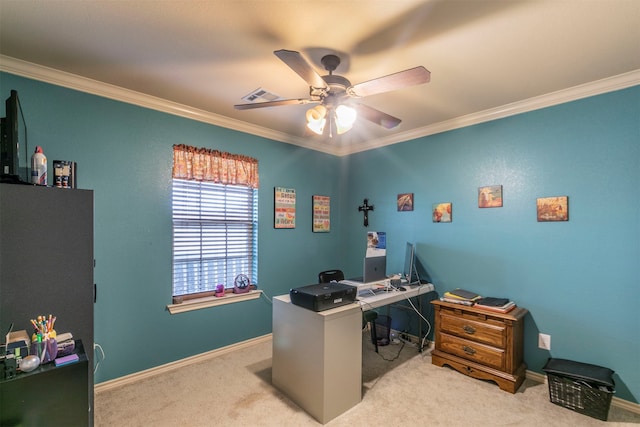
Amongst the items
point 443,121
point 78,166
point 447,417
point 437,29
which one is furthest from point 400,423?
point 78,166

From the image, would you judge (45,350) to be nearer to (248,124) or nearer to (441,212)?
(248,124)

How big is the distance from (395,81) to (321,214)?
252cm

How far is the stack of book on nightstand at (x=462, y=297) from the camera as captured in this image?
8.72 feet

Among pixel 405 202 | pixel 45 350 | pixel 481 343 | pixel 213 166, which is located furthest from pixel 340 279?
pixel 45 350

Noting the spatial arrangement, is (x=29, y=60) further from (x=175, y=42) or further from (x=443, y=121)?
(x=443, y=121)

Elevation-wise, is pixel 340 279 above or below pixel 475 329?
above

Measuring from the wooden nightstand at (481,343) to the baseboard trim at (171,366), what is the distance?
193 cm

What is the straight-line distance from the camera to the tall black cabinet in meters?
1.41

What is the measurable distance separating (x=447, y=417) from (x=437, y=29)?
2535 millimetres

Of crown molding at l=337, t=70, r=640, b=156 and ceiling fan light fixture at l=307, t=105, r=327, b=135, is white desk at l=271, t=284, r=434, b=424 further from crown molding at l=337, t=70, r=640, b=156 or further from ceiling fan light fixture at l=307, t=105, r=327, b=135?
crown molding at l=337, t=70, r=640, b=156

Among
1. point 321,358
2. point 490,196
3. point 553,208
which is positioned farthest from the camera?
point 490,196

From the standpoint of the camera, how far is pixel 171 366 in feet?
8.73

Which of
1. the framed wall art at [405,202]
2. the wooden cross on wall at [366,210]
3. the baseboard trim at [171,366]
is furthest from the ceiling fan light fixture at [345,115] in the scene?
the baseboard trim at [171,366]

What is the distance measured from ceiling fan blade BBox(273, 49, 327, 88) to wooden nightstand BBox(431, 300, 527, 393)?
230 cm
